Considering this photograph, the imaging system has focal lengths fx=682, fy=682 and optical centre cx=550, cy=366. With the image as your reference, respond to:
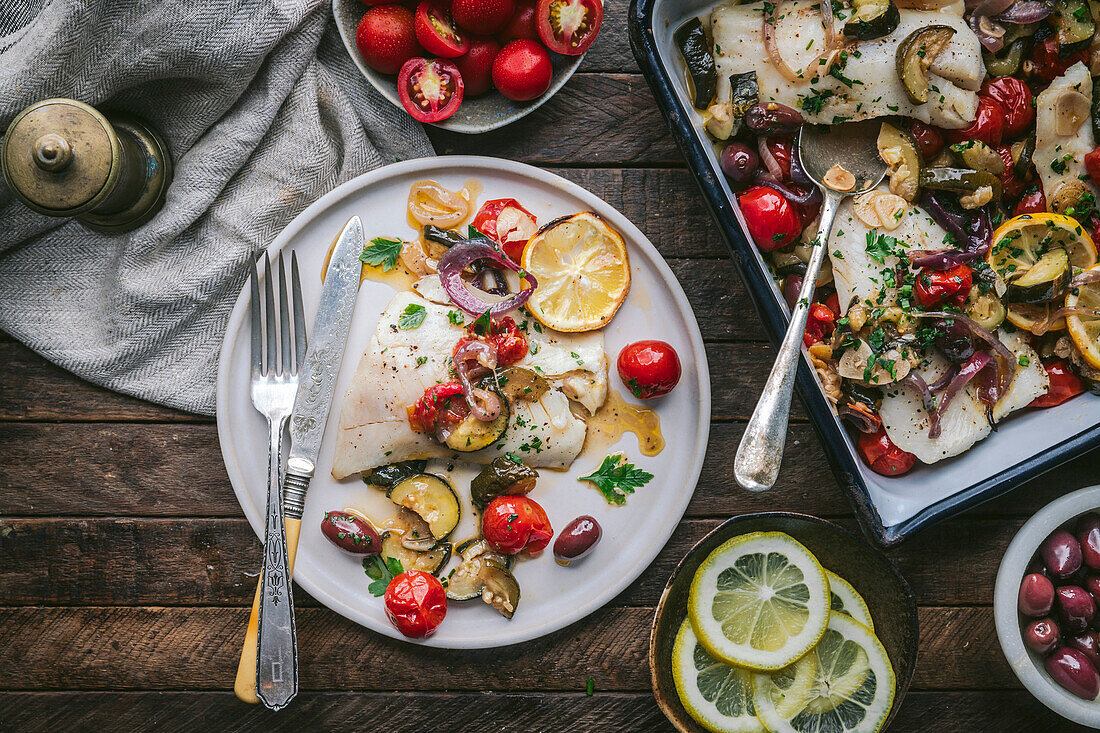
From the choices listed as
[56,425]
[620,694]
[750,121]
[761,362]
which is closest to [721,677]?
[620,694]

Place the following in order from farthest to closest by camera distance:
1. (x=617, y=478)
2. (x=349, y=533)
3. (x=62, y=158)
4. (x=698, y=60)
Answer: (x=617, y=478), (x=349, y=533), (x=698, y=60), (x=62, y=158)

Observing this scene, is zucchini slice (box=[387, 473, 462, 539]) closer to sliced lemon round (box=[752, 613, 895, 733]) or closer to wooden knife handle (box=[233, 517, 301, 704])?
wooden knife handle (box=[233, 517, 301, 704])

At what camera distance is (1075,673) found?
2045 mm

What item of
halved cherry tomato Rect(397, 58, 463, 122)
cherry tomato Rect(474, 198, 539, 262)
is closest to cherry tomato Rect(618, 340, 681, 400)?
cherry tomato Rect(474, 198, 539, 262)

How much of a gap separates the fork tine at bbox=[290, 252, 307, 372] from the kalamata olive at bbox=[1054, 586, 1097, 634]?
247 cm

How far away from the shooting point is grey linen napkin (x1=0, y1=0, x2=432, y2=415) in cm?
220

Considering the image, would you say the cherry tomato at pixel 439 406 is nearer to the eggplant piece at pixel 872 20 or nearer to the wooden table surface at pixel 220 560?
the wooden table surface at pixel 220 560

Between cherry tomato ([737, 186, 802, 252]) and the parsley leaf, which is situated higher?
cherry tomato ([737, 186, 802, 252])

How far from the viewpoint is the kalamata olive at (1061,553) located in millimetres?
2078

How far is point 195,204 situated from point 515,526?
57.5 inches

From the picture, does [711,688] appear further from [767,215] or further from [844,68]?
[844,68]

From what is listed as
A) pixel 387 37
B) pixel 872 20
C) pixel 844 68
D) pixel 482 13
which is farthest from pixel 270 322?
pixel 872 20

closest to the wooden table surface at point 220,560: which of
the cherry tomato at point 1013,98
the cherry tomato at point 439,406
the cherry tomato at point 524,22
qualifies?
the cherry tomato at point 524,22

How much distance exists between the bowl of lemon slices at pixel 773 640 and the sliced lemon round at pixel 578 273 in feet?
2.58
